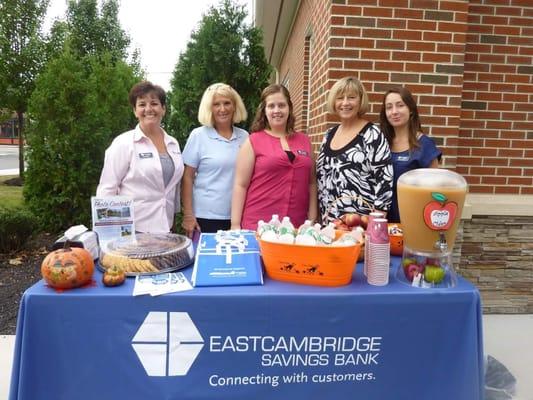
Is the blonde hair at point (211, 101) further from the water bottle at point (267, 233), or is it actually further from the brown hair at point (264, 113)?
the water bottle at point (267, 233)

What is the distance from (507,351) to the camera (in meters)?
3.06

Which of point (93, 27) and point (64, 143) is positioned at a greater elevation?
point (93, 27)

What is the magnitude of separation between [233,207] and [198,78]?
95.4 inches

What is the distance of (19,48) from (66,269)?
396 inches

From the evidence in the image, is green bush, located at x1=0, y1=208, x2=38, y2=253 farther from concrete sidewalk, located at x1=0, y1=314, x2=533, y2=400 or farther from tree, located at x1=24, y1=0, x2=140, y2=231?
concrete sidewalk, located at x1=0, y1=314, x2=533, y2=400

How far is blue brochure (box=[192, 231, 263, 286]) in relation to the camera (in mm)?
1807

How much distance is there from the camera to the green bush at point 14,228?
513 centimetres

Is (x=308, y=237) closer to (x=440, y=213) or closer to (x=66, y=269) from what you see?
(x=440, y=213)

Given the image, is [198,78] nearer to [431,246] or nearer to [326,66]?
[326,66]

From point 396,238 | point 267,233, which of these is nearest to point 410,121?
point 396,238

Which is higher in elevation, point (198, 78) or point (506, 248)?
point (198, 78)

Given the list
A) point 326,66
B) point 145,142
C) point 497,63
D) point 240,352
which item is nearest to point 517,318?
point 497,63

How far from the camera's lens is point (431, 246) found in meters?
1.82

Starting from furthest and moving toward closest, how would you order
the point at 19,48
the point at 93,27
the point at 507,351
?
the point at 93,27, the point at 19,48, the point at 507,351
